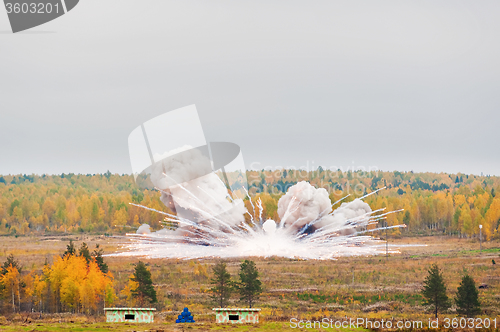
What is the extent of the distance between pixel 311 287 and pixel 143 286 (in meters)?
17.5

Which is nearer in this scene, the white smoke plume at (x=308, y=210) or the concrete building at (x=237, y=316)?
the concrete building at (x=237, y=316)

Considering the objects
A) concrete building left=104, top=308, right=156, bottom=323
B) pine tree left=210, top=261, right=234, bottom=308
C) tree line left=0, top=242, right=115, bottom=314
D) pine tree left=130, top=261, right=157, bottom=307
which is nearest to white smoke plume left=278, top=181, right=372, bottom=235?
pine tree left=210, top=261, right=234, bottom=308

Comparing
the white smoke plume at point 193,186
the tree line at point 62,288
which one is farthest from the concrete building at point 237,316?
the white smoke plume at point 193,186

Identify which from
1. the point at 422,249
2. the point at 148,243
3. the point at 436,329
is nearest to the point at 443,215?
the point at 422,249

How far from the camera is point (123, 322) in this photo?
32375 mm

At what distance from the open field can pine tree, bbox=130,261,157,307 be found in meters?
1.13

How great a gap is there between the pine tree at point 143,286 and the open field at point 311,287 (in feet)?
3.70

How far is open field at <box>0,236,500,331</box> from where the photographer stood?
34625 mm

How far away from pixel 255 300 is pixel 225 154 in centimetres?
3698

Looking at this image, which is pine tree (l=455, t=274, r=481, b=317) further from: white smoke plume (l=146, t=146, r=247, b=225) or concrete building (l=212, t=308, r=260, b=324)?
white smoke plume (l=146, t=146, r=247, b=225)

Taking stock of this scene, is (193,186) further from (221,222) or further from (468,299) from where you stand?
(468,299)

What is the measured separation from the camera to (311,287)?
51812 millimetres

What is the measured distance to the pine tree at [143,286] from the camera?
139 ft

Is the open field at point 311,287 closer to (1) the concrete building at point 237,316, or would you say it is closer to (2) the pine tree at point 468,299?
(1) the concrete building at point 237,316
